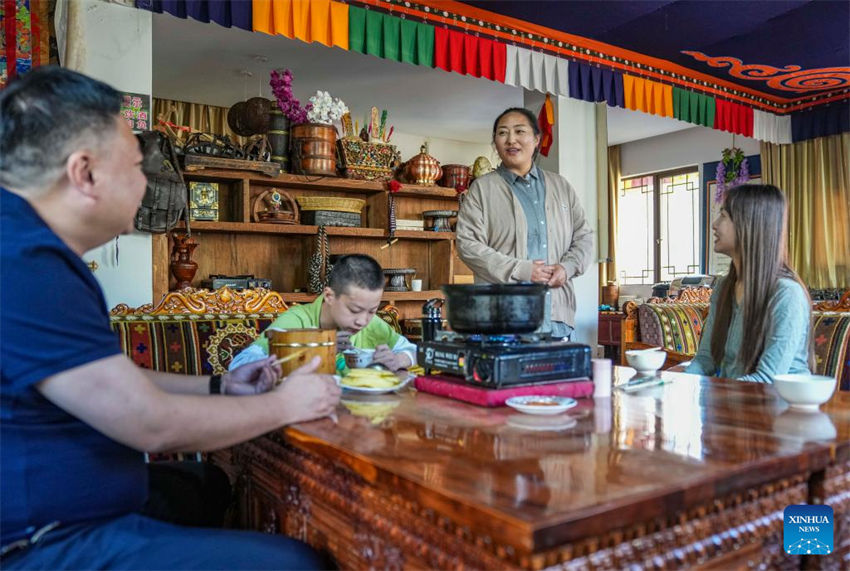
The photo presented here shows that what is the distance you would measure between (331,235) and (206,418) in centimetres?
394

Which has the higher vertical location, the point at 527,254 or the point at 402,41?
the point at 402,41

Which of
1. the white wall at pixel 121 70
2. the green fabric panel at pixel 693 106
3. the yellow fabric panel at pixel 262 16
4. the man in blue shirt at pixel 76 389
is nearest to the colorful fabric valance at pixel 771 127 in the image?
the green fabric panel at pixel 693 106

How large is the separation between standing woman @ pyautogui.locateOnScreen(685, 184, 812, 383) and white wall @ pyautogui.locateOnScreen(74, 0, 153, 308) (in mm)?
2617

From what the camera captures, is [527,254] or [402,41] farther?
[402,41]

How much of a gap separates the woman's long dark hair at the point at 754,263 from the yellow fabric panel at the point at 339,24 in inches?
104

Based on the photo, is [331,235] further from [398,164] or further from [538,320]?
[538,320]

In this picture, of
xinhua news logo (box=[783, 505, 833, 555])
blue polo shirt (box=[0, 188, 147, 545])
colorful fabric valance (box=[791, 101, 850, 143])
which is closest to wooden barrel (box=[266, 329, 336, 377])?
blue polo shirt (box=[0, 188, 147, 545])

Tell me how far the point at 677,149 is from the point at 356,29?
6057 mm

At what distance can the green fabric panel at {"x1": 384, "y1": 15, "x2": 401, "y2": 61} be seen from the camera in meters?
4.24

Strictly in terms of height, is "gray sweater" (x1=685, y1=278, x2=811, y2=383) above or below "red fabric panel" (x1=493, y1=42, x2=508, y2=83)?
below

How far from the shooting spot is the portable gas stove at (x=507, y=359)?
1.27m

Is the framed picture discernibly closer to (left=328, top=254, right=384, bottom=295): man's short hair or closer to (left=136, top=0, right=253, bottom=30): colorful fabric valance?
(left=136, top=0, right=253, bottom=30): colorful fabric valance

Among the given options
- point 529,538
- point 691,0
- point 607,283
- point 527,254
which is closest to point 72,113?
point 529,538

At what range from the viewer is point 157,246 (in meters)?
3.56
